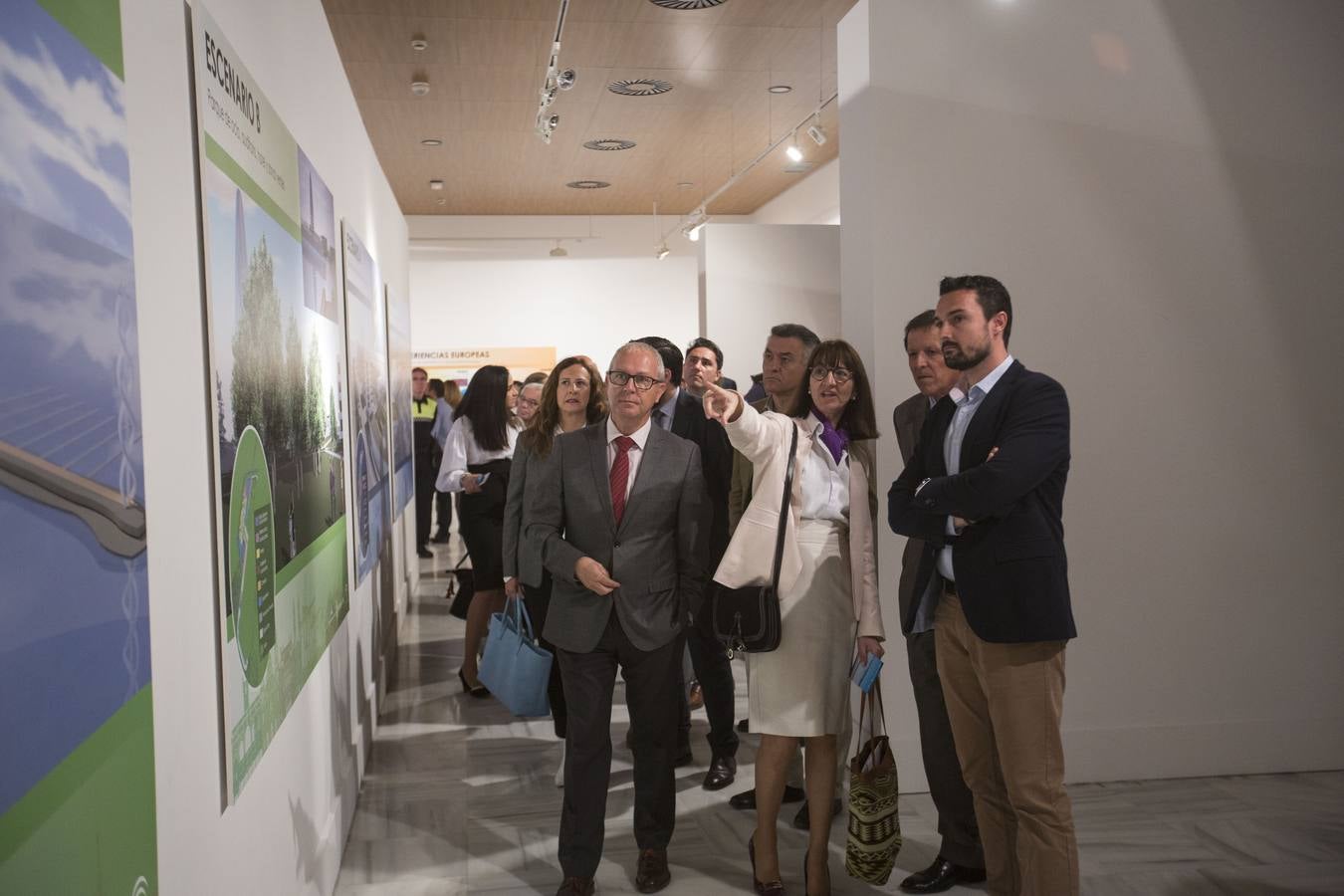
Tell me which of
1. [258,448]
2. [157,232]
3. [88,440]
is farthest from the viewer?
[258,448]

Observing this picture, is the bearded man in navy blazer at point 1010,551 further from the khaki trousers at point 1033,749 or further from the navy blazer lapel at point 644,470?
the navy blazer lapel at point 644,470

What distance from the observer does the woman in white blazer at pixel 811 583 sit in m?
3.25

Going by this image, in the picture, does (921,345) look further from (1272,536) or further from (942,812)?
(1272,536)

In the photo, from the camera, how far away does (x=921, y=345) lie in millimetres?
3750

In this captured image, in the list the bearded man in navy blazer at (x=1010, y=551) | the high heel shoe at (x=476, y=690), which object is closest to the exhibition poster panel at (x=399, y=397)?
the high heel shoe at (x=476, y=690)

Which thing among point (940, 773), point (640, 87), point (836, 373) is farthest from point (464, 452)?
point (640, 87)

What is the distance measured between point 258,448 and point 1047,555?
1990 millimetres

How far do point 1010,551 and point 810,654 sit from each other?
0.78 metres

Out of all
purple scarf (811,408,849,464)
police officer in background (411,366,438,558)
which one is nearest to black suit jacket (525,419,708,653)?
purple scarf (811,408,849,464)

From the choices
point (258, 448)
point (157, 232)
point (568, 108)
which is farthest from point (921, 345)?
point (568, 108)

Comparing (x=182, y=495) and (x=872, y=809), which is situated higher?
(x=182, y=495)

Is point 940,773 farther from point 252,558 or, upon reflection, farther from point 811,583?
point 252,558

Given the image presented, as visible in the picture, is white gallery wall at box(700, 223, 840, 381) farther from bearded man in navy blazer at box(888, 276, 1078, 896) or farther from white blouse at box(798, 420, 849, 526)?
bearded man in navy blazer at box(888, 276, 1078, 896)

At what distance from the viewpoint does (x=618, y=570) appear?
3305 millimetres
